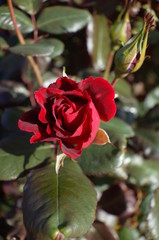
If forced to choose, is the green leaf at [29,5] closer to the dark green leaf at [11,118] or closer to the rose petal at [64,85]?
the dark green leaf at [11,118]

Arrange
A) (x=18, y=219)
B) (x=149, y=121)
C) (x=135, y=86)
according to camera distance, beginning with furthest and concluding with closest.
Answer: (x=135, y=86), (x=149, y=121), (x=18, y=219)

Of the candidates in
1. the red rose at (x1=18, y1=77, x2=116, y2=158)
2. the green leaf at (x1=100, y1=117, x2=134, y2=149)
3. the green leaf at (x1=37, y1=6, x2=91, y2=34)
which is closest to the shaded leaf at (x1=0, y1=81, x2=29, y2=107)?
the green leaf at (x1=37, y1=6, x2=91, y2=34)

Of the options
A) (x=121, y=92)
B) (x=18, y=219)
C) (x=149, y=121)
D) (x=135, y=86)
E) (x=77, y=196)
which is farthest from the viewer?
(x=135, y=86)

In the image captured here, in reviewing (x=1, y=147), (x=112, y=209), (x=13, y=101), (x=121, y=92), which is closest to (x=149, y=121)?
(x=121, y=92)

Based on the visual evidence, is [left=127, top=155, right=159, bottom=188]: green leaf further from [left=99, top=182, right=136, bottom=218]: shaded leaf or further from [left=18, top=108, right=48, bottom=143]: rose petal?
[left=18, top=108, right=48, bottom=143]: rose petal

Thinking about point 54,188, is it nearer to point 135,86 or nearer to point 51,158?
point 51,158

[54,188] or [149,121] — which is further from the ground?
[54,188]

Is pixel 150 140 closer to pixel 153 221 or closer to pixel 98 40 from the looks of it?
pixel 153 221

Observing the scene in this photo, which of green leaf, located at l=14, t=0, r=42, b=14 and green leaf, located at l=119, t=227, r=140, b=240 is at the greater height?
green leaf, located at l=14, t=0, r=42, b=14

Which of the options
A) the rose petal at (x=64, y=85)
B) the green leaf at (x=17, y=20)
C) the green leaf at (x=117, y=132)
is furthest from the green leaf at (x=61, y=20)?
the rose petal at (x=64, y=85)
